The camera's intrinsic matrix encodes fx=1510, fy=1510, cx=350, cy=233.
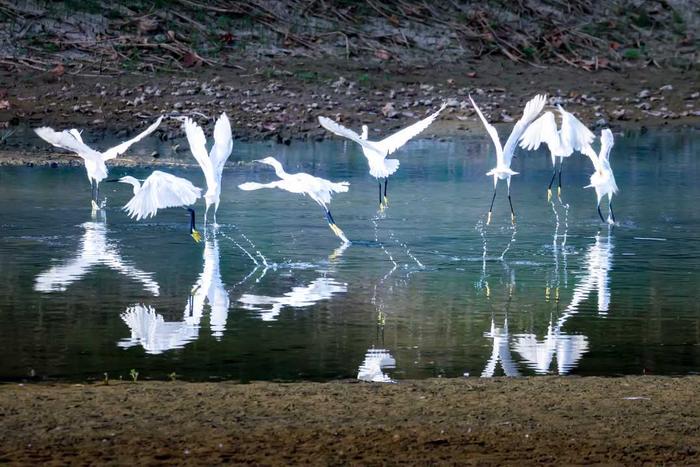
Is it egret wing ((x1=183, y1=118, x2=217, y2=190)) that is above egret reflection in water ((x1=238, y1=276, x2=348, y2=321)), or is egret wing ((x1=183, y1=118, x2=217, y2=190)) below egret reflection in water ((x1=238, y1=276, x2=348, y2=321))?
above

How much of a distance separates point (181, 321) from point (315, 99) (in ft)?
47.8

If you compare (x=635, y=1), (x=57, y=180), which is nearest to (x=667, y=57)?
(x=635, y=1)

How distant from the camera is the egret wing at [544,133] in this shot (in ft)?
54.1

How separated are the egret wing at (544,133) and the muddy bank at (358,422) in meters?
8.70

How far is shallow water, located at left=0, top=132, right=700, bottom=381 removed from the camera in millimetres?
8703

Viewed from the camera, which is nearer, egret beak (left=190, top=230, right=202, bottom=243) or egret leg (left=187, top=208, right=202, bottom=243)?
egret leg (left=187, top=208, right=202, bottom=243)

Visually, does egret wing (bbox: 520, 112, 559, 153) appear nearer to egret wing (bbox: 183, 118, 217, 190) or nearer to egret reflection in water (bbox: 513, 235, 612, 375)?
egret wing (bbox: 183, 118, 217, 190)

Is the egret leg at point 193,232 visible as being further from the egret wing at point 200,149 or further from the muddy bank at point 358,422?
the muddy bank at point 358,422

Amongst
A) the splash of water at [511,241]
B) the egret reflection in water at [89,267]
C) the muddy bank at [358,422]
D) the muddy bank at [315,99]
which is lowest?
the muddy bank at [358,422]

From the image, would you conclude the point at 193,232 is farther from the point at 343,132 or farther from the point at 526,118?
the point at 526,118

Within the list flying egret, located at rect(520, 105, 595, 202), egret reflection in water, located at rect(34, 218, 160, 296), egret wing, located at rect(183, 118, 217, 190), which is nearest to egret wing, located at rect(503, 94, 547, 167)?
flying egret, located at rect(520, 105, 595, 202)

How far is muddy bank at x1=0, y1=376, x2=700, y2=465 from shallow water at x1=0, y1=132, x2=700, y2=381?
0.57 m

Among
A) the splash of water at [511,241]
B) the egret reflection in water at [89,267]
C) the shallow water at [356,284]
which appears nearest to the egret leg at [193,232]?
the shallow water at [356,284]

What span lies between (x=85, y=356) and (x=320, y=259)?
421 centimetres
